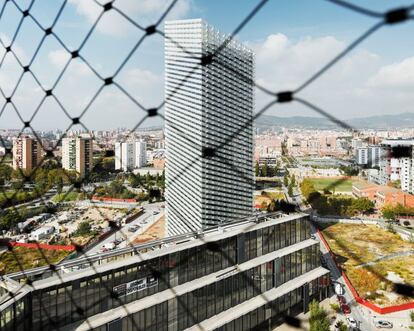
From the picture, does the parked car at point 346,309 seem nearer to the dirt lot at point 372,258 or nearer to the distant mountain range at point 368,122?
the dirt lot at point 372,258

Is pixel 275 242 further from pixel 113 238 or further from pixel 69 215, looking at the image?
pixel 69 215

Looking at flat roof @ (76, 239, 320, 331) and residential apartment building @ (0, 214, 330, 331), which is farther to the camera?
flat roof @ (76, 239, 320, 331)

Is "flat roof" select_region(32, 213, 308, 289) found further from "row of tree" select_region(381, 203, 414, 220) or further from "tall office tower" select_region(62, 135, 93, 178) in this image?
"tall office tower" select_region(62, 135, 93, 178)

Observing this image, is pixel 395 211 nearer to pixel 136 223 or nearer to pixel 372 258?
pixel 372 258

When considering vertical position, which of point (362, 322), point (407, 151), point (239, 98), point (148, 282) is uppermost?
point (239, 98)

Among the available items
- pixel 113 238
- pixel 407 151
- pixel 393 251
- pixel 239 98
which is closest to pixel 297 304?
pixel 393 251

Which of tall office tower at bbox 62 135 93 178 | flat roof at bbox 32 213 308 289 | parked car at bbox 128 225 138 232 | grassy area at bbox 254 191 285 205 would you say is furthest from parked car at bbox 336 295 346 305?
tall office tower at bbox 62 135 93 178
